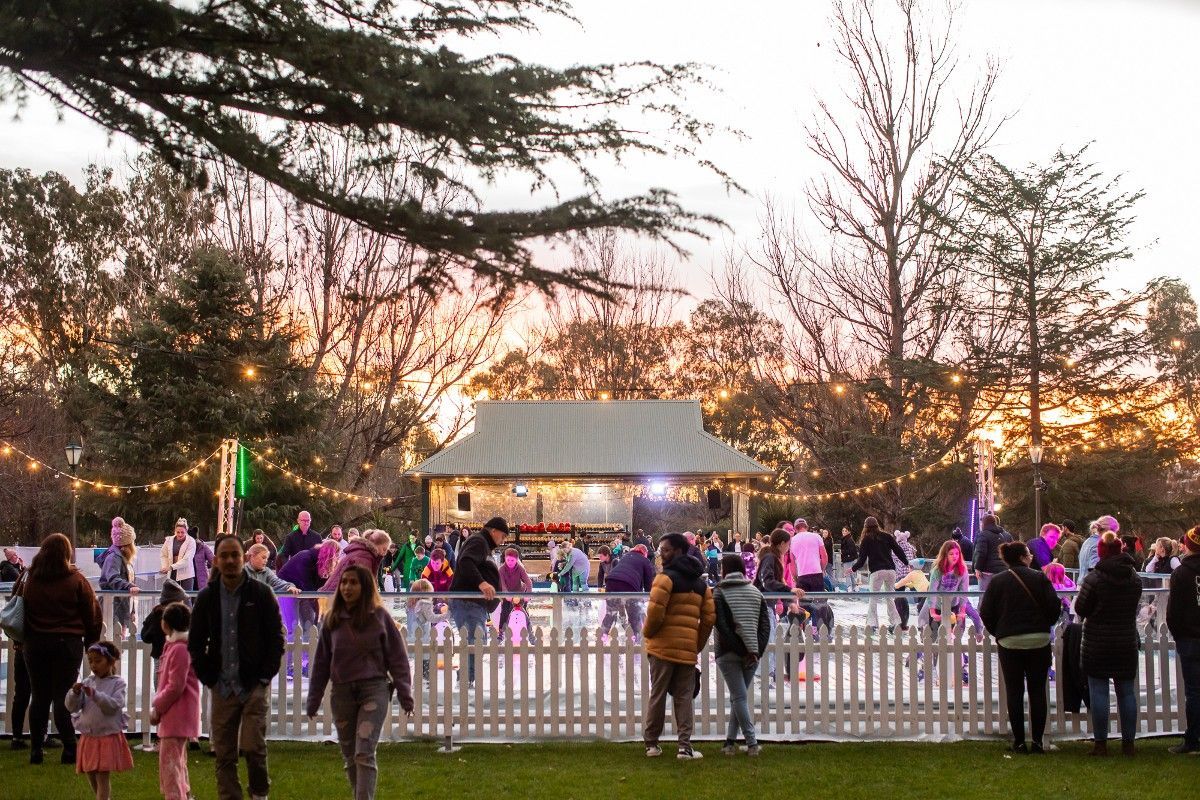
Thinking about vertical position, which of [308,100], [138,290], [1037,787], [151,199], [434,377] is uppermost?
[151,199]

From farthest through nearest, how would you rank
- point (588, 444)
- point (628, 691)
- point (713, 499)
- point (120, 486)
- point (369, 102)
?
point (588, 444) < point (713, 499) < point (120, 486) < point (628, 691) < point (369, 102)

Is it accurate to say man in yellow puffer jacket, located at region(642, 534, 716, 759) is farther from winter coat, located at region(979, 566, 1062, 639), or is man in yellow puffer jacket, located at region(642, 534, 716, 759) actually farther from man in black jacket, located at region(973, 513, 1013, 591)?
man in black jacket, located at region(973, 513, 1013, 591)

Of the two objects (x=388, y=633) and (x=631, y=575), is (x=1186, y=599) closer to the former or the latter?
(x=631, y=575)

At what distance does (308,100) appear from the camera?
5793 mm

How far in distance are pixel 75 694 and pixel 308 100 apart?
12.3ft

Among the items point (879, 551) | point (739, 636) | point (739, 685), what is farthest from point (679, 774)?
point (879, 551)

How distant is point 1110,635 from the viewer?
8.77 meters

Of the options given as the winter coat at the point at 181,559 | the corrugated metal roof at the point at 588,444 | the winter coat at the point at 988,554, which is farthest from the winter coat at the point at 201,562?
the corrugated metal roof at the point at 588,444

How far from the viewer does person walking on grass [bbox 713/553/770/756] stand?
8758 mm

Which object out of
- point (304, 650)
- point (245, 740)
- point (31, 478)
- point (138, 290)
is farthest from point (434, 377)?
point (245, 740)

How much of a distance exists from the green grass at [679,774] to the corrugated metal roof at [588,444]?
26081 mm

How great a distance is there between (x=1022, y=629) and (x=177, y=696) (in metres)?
5.78

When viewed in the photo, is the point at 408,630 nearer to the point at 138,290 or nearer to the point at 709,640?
the point at 709,640

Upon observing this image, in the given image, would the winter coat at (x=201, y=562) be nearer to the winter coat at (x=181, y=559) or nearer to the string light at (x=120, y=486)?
the winter coat at (x=181, y=559)
